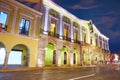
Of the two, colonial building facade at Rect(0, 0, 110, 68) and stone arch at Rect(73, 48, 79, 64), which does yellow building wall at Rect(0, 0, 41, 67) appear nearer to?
colonial building facade at Rect(0, 0, 110, 68)

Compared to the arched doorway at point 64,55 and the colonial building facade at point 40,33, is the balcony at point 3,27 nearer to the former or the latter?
the colonial building facade at point 40,33

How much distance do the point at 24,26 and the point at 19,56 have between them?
4.37 meters

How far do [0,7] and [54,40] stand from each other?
33.7 ft

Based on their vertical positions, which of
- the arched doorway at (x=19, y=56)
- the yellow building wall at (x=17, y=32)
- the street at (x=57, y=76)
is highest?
the yellow building wall at (x=17, y=32)

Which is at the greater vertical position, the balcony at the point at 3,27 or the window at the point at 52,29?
the window at the point at 52,29

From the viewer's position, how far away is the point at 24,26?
1892cm

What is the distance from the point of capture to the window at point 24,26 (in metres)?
18.4

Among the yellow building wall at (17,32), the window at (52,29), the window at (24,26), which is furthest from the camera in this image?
the window at (52,29)

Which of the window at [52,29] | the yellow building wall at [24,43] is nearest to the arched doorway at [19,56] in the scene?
the yellow building wall at [24,43]

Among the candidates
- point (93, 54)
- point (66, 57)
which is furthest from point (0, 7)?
point (93, 54)

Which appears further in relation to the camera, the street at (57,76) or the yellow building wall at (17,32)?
the yellow building wall at (17,32)

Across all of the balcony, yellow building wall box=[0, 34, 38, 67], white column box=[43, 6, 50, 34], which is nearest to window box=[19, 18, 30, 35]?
yellow building wall box=[0, 34, 38, 67]

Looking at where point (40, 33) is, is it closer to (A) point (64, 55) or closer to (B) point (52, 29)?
(B) point (52, 29)

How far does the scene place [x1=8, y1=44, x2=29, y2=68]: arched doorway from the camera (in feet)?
61.5
